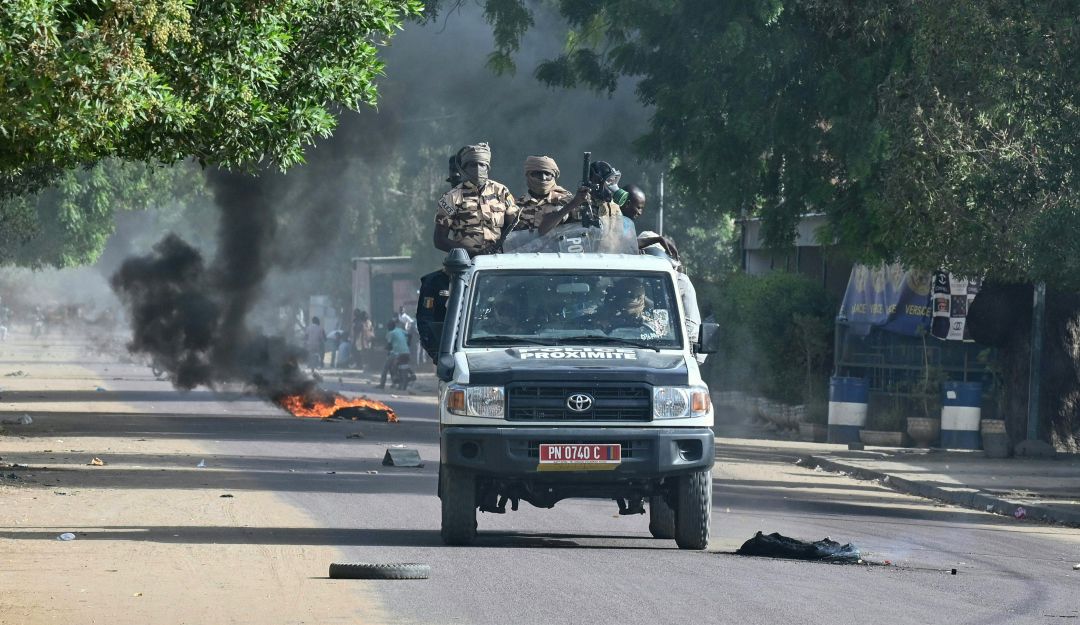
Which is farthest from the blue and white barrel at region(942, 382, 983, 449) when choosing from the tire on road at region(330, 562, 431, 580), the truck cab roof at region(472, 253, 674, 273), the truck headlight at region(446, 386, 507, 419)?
the tire on road at region(330, 562, 431, 580)

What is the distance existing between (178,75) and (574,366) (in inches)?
122

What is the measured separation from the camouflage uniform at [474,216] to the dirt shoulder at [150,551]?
2615 millimetres

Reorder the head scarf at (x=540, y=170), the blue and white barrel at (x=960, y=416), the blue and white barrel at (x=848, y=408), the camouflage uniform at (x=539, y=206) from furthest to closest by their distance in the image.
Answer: the blue and white barrel at (x=848, y=408)
the blue and white barrel at (x=960, y=416)
the head scarf at (x=540, y=170)
the camouflage uniform at (x=539, y=206)

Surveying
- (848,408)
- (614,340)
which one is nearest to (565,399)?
(614,340)

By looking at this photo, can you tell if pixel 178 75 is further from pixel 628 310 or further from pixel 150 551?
pixel 628 310

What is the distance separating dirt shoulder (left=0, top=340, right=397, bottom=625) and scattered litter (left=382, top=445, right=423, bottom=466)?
2157 mm

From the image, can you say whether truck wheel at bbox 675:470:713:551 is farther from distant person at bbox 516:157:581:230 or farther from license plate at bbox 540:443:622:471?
distant person at bbox 516:157:581:230

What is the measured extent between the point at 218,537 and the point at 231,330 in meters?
23.2

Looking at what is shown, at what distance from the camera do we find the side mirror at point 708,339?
11.4m

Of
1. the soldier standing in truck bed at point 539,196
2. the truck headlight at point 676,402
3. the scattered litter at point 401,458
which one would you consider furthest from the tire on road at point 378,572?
the scattered litter at point 401,458

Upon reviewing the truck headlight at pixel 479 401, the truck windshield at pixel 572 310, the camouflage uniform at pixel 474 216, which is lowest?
the truck headlight at pixel 479 401

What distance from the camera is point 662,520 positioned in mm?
12703

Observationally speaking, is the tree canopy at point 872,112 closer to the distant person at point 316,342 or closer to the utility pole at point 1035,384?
the utility pole at point 1035,384

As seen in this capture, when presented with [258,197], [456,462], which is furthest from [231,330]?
[456,462]
